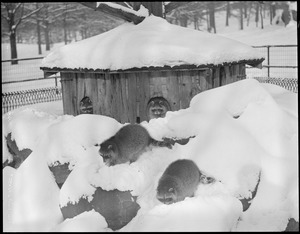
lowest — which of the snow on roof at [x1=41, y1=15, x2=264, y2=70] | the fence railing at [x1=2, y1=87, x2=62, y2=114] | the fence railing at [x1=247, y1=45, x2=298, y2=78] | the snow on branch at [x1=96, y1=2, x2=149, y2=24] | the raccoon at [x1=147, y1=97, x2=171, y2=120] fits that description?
the fence railing at [x1=2, y1=87, x2=62, y2=114]

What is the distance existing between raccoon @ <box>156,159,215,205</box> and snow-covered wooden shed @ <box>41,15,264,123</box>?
2.03m

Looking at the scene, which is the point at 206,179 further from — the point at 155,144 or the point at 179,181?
the point at 155,144

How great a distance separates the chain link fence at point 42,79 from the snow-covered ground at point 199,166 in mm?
7312

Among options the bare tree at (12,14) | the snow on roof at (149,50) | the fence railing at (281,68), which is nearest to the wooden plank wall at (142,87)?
the snow on roof at (149,50)

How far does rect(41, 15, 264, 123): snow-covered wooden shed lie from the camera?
248 inches

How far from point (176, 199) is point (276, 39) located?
1315 centimetres

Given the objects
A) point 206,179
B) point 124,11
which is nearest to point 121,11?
point 124,11

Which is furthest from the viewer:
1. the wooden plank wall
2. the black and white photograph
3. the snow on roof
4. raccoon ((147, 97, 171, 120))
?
raccoon ((147, 97, 171, 120))

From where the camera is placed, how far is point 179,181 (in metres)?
4.40

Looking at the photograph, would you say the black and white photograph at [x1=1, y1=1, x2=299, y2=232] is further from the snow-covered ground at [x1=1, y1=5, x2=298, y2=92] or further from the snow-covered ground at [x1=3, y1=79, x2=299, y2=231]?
the snow-covered ground at [x1=1, y1=5, x2=298, y2=92]

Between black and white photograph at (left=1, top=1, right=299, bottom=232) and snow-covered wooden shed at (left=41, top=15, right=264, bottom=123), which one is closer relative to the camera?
black and white photograph at (left=1, top=1, right=299, bottom=232)

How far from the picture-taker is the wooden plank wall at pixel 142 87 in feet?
21.5

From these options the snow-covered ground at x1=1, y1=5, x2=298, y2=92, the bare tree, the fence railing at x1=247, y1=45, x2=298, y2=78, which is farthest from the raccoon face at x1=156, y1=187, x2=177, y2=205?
the fence railing at x1=247, y1=45, x2=298, y2=78

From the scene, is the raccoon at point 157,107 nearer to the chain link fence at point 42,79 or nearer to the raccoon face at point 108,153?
the raccoon face at point 108,153
